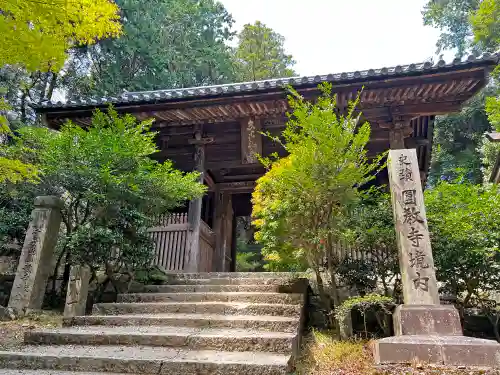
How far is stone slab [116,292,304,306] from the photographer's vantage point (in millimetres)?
5164

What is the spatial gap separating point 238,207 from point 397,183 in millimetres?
8645

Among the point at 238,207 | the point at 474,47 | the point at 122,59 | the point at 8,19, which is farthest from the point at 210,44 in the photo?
the point at 8,19

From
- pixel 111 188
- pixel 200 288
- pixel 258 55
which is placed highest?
pixel 258 55

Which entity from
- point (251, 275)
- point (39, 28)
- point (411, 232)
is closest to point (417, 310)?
point (411, 232)

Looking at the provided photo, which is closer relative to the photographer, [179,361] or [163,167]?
[179,361]

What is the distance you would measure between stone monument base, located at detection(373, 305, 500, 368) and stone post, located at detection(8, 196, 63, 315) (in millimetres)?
5601

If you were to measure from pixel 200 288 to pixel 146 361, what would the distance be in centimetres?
270

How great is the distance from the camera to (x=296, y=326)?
13.9 ft

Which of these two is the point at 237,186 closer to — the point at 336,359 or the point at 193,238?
the point at 193,238

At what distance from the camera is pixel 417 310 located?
3.90 metres

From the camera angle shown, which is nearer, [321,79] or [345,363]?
[345,363]

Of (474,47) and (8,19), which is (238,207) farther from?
(474,47)

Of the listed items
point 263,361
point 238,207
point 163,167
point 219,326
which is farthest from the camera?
point 238,207

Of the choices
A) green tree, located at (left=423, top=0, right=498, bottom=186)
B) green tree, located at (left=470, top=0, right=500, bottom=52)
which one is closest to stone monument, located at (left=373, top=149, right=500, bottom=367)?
green tree, located at (left=470, top=0, right=500, bottom=52)
